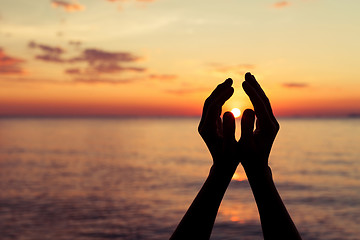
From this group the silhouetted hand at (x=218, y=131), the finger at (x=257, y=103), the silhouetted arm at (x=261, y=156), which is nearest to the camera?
the silhouetted arm at (x=261, y=156)

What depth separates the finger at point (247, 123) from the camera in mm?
3436

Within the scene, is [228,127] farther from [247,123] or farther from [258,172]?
[258,172]

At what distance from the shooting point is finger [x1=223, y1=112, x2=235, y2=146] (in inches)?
131

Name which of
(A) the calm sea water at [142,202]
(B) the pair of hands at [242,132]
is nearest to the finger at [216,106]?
(B) the pair of hands at [242,132]

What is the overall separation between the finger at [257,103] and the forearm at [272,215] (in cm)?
64

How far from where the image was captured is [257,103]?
3.51 metres

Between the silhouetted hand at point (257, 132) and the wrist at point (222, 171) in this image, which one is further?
the silhouetted hand at point (257, 132)

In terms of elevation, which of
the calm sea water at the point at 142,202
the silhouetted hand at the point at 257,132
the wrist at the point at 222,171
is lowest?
the calm sea water at the point at 142,202

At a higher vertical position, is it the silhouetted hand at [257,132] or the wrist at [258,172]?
the silhouetted hand at [257,132]

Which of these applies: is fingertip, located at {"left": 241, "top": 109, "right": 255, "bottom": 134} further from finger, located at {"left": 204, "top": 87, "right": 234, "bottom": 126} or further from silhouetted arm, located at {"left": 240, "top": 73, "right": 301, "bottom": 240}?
finger, located at {"left": 204, "top": 87, "right": 234, "bottom": 126}

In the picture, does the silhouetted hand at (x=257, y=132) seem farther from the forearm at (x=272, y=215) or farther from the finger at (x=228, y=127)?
the forearm at (x=272, y=215)

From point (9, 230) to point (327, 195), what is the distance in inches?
535

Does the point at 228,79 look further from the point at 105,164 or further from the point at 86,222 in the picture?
the point at 105,164

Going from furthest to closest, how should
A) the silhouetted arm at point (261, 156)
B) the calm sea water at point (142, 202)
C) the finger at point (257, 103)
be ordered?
the calm sea water at point (142, 202) < the finger at point (257, 103) < the silhouetted arm at point (261, 156)
